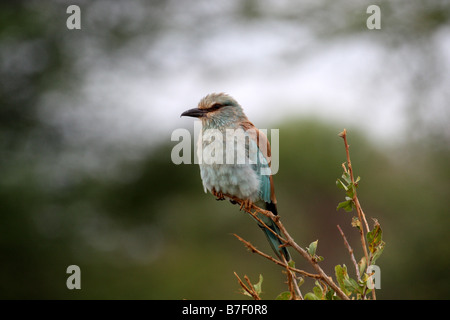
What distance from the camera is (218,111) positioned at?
295 centimetres

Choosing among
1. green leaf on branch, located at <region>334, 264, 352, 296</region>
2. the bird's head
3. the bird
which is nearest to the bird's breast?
the bird

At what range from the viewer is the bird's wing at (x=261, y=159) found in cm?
289

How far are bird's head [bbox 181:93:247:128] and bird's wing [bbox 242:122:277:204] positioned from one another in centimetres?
8

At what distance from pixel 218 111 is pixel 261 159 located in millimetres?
336

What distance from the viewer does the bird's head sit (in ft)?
9.62

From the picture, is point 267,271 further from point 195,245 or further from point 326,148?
point 326,148

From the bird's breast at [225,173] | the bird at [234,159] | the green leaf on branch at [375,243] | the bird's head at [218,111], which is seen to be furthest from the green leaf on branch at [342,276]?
the bird's head at [218,111]

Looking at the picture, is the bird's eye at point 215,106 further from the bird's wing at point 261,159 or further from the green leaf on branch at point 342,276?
the green leaf on branch at point 342,276

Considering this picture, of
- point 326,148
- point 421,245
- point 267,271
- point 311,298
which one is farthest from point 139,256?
point 311,298

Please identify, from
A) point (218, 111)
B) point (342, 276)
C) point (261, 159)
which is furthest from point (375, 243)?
point (218, 111)

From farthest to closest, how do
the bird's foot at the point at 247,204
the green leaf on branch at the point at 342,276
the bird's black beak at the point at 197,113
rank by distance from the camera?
the bird's black beak at the point at 197,113
the bird's foot at the point at 247,204
the green leaf on branch at the point at 342,276

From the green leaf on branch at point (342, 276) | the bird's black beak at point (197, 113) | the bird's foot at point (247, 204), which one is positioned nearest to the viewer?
the green leaf on branch at point (342, 276)

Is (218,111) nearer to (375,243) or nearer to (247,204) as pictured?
(247,204)

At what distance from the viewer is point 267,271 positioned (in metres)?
8.45
